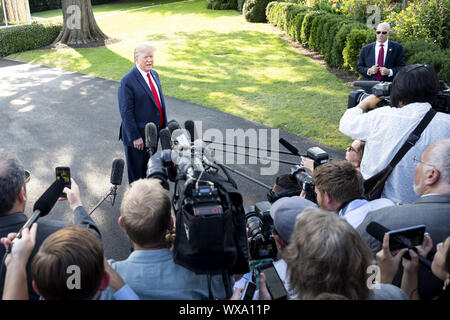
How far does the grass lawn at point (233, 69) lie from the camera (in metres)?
9.43

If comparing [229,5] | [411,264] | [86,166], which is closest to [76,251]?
[411,264]

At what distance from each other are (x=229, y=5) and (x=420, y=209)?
28302 millimetres

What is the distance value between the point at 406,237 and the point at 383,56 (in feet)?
20.1

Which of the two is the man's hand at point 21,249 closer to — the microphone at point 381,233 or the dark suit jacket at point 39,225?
the dark suit jacket at point 39,225

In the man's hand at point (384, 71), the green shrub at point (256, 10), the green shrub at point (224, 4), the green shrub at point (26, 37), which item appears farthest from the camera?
the green shrub at point (224, 4)

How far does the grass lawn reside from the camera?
9.43 m

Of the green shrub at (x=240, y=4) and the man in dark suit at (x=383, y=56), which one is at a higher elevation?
the green shrub at (x=240, y=4)

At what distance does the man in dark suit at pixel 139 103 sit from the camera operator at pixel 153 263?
9.46ft

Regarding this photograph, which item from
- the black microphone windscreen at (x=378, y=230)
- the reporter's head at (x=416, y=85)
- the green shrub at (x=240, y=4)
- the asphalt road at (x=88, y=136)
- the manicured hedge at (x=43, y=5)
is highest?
the manicured hedge at (x=43, y=5)

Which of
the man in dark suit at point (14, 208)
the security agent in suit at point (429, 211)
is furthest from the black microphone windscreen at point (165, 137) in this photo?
the security agent in suit at point (429, 211)

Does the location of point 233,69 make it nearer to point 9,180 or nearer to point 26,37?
point 26,37

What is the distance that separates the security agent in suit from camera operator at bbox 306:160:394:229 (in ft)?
0.64

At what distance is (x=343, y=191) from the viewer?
113 inches

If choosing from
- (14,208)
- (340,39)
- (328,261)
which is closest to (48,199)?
(14,208)
